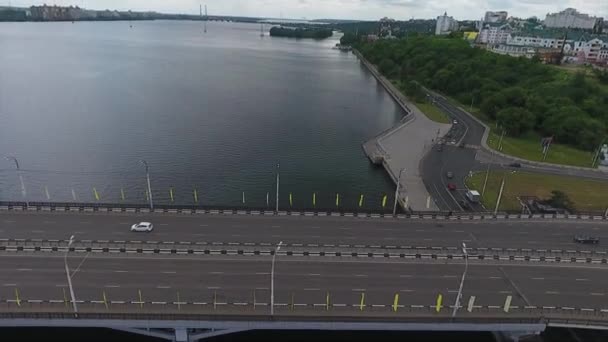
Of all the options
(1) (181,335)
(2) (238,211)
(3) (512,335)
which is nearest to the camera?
(1) (181,335)

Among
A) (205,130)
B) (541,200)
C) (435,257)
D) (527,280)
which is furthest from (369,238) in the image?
(205,130)

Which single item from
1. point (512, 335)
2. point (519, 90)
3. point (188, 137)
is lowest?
point (188, 137)

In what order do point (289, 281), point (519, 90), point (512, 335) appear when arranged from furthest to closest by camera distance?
point (519, 90)
point (289, 281)
point (512, 335)

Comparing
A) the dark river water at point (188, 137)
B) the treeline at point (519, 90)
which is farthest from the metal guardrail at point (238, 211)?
the treeline at point (519, 90)

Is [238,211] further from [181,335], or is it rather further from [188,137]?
[188,137]

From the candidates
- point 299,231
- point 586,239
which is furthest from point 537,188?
point 299,231

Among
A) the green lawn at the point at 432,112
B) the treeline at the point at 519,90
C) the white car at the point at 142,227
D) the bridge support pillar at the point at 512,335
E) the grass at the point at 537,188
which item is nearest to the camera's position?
the bridge support pillar at the point at 512,335

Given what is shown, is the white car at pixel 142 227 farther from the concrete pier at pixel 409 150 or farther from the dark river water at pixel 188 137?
the concrete pier at pixel 409 150
